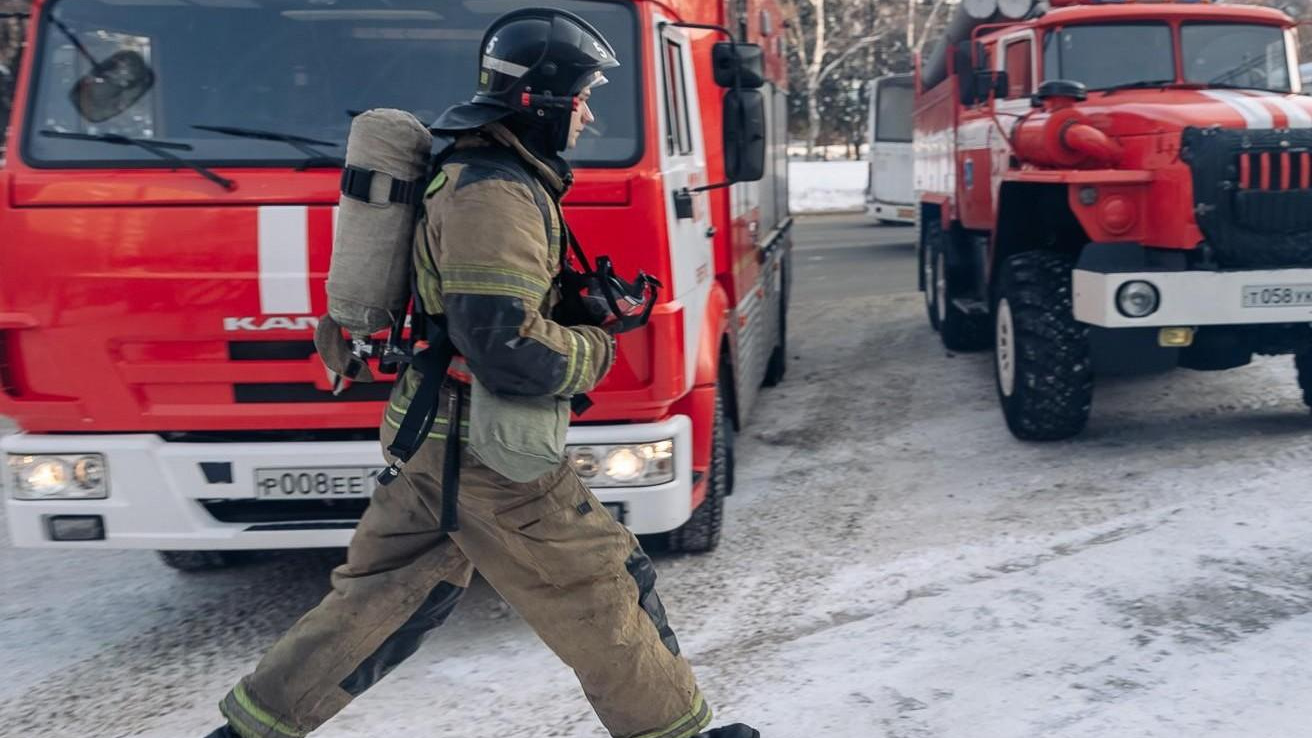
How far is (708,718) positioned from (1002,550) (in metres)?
2.18

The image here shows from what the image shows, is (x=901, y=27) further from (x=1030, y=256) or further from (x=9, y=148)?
(x=9, y=148)

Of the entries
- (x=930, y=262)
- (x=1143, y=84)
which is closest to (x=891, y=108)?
(x=930, y=262)

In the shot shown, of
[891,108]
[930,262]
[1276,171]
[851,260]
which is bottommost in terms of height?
[851,260]

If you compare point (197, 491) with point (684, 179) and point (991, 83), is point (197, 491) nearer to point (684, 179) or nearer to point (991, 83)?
point (684, 179)

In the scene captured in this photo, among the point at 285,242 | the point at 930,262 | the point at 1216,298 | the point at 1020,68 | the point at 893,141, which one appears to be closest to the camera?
the point at 285,242

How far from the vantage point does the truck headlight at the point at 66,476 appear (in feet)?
13.8

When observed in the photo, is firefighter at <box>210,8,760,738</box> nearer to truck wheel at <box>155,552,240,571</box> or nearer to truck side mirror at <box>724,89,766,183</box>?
truck side mirror at <box>724,89,766,183</box>

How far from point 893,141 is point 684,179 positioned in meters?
17.7

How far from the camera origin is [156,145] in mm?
4203

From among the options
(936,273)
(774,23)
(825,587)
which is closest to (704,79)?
(825,587)

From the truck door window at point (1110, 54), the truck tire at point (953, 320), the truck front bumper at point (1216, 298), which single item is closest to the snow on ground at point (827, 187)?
the truck tire at point (953, 320)

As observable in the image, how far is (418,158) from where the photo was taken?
2.98m

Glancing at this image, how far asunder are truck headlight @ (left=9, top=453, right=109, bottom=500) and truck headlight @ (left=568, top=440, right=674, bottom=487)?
1.47m

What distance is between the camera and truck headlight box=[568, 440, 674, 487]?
4195 mm
